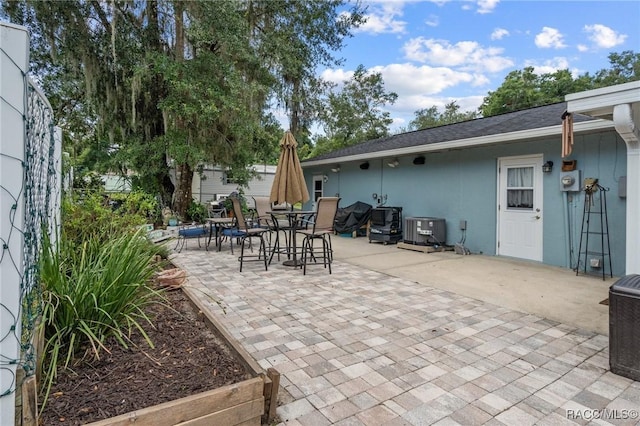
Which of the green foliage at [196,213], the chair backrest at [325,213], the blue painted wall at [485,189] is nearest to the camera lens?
the chair backrest at [325,213]

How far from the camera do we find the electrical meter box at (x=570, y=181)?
214 inches

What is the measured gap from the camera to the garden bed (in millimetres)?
1481

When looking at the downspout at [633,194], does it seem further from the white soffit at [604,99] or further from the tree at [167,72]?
the tree at [167,72]

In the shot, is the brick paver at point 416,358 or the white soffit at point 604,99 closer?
the brick paver at point 416,358

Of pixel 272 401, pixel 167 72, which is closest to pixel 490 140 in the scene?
pixel 272 401

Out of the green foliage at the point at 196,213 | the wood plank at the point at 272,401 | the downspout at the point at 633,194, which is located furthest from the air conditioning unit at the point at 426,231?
the green foliage at the point at 196,213

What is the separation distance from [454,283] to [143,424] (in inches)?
158

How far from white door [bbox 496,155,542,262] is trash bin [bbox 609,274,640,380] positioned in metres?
4.16

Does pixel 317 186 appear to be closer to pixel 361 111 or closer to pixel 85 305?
pixel 361 111

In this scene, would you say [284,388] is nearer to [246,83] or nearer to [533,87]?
[246,83]

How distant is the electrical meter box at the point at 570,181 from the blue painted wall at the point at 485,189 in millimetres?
76

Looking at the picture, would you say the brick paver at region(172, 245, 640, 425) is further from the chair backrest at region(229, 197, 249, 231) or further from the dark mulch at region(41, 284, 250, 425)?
the chair backrest at region(229, 197, 249, 231)

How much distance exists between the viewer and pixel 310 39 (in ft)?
39.2

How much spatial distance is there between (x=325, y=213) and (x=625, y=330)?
3.52 metres
